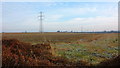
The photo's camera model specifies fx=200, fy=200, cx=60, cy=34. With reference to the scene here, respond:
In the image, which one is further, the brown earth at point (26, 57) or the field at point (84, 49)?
the field at point (84, 49)

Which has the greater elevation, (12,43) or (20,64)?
(12,43)

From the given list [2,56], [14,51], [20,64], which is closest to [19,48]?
[14,51]

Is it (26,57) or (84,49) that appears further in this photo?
(84,49)

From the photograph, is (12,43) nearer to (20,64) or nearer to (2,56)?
(2,56)

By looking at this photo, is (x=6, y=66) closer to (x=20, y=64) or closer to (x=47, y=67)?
(x=20, y=64)

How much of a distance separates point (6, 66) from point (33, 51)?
355cm

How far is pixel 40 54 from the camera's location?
50.4ft

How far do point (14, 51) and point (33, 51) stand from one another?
61.2 inches

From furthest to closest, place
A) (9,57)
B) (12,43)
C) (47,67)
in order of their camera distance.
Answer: (12,43) < (9,57) < (47,67)

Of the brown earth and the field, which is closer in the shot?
the brown earth

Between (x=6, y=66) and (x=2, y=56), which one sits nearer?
(x=6, y=66)

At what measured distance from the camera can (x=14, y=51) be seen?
14.8 m

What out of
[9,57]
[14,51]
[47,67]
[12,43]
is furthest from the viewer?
[12,43]

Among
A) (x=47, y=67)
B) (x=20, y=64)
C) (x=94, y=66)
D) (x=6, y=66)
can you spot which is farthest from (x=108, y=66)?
(x=6, y=66)
